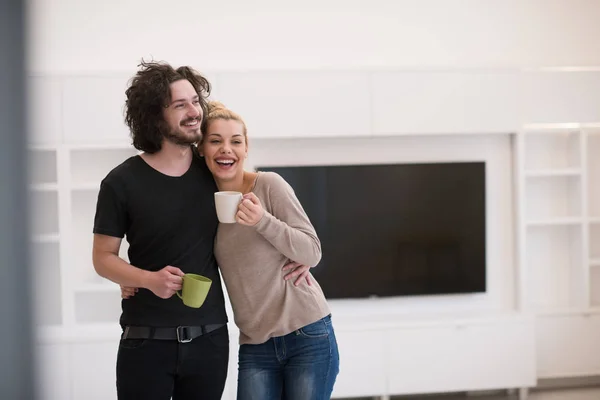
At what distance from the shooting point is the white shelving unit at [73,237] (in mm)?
4047

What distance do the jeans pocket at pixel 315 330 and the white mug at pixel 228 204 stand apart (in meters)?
0.37

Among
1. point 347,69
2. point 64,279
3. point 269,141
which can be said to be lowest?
point 64,279

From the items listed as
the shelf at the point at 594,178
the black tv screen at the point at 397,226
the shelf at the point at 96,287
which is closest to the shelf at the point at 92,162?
the shelf at the point at 96,287

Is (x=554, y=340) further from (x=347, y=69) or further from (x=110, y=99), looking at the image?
(x=110, y=99)

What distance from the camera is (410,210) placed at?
14.6 feet

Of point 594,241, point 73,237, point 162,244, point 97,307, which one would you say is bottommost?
point 97,307

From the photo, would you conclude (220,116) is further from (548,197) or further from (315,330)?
(548,197)

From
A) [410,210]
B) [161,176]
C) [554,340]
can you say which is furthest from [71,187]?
[554,340]

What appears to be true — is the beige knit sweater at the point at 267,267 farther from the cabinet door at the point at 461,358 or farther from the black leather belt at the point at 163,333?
the cabinet door at the point at 461,358

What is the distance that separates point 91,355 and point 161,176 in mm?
2305

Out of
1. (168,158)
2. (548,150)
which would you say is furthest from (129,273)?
(548,150)

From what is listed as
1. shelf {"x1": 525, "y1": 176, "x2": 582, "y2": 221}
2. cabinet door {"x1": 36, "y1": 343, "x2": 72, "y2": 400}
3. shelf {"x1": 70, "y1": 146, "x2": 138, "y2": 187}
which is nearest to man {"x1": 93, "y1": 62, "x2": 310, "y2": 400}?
cabinet door {"x1": 36, "y1": 343, "x2": 72, "y2": 400}

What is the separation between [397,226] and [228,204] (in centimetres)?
261

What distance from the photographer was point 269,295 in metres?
2.08
